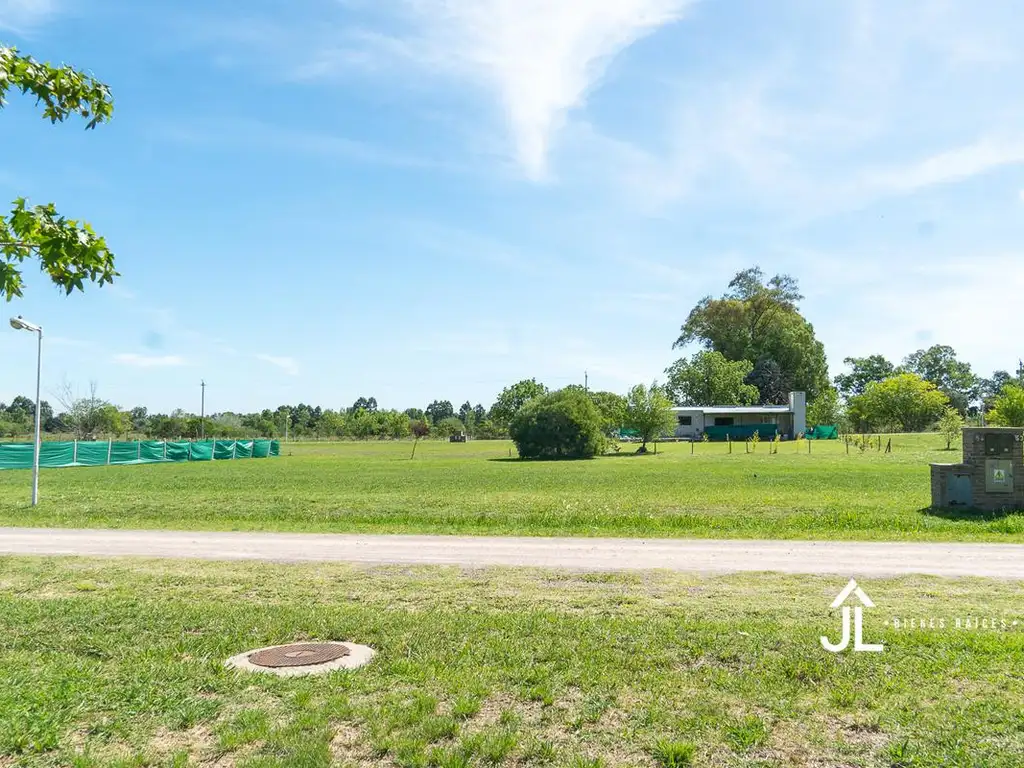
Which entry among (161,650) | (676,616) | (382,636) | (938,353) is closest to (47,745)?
(161,650)

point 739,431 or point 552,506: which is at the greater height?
point 739,431

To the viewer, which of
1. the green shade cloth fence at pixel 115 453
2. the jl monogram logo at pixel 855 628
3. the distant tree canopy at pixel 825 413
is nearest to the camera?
the jl monogram logo at pixel 855 628

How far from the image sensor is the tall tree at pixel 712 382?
8469 cm

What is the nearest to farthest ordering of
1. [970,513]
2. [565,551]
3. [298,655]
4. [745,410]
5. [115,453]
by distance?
[298,655]
[565,551]
[970,513]
[115,453]
[745,410]

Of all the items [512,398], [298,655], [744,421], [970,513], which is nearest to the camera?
[298,655]

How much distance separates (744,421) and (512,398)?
3671 cm

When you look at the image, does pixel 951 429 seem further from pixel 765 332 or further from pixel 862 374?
pixel 862 374

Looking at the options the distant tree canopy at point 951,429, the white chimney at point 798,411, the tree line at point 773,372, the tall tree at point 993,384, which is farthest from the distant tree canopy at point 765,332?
the tall tree at point 993,384

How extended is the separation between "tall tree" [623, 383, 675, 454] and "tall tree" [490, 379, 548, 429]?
48381 millimetres

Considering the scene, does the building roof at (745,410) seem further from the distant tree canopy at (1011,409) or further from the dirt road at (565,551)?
the dirt road at (565,551)

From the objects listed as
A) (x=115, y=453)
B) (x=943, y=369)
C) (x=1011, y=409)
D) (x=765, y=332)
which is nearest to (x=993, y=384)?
(x=943, y=369)

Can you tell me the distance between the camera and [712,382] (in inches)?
3369

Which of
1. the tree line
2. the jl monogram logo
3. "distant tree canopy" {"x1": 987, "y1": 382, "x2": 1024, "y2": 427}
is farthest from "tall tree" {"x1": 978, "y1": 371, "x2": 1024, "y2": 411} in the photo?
the jl monogram logo

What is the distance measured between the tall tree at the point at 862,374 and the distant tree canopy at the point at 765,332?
3154cm
